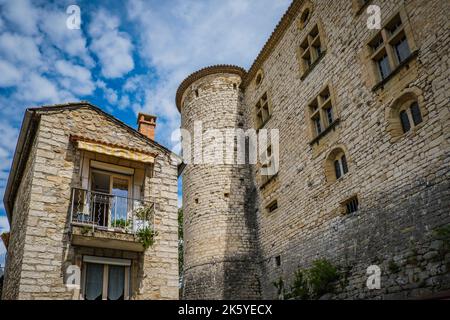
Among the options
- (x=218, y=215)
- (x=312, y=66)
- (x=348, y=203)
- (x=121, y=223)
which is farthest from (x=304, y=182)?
(x=121, y=223)

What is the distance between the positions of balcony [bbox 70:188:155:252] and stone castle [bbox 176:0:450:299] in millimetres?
5436

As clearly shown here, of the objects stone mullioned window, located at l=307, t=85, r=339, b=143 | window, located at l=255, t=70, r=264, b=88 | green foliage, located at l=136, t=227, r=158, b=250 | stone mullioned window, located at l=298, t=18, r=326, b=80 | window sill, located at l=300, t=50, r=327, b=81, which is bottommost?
green foliage, located at l=136, t=227, r=158, b=250

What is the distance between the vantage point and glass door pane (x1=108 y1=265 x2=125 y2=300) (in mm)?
7195

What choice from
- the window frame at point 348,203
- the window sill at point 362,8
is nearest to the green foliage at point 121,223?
the window frame at point 348,203

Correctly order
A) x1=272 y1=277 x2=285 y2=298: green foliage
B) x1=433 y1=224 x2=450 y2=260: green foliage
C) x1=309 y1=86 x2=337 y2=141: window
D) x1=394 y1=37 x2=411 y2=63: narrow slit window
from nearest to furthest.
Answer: x1=433 y1=224 x2=450 y2=260: green foliage
x1=394 y1=37 x2=411 y2=63: narrow slit window
x1=309 y1=86 x2=337 y2=141: window
x1=272 y1=277 x2=285 y2=298: green foliage

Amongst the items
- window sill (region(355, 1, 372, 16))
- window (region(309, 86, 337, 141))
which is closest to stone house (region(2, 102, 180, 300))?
window (region(309, 86, 337, 141))

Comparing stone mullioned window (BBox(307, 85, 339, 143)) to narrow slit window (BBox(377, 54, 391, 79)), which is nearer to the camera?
Answer: narrow slit window (BBox(377, 54, 391, 79))

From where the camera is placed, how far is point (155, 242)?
26.1 feet

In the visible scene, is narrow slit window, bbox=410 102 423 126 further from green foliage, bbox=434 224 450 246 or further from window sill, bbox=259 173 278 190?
window sill, bbox=259 173 278 190

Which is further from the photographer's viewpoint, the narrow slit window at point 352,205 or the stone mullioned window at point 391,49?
the narrow slit window at point 352,205

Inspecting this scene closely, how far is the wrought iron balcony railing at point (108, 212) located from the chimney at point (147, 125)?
2258mm

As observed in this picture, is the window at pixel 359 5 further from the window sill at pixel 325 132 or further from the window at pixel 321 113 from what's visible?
the window sill at pixel 325 132

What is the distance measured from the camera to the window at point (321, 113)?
11.7 m

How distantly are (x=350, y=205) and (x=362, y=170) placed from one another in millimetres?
1103
